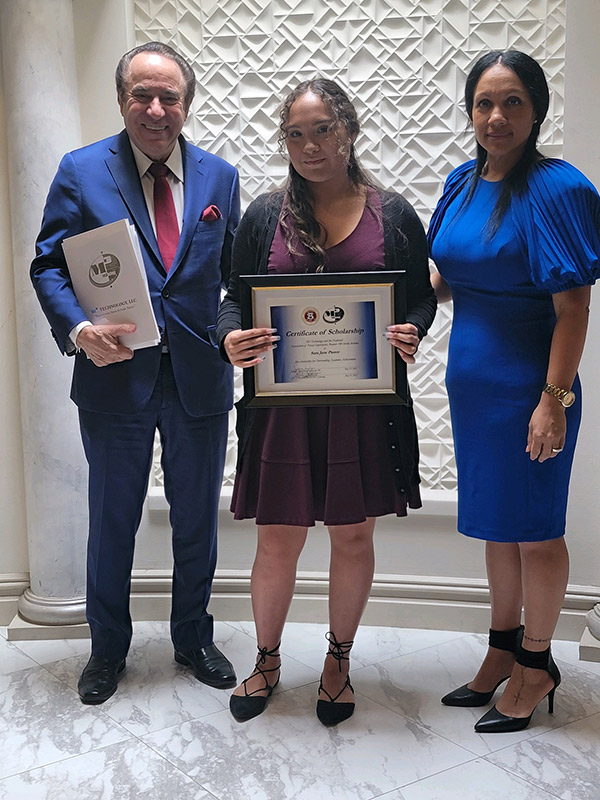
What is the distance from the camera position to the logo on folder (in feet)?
7.92

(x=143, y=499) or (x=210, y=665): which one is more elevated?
(x=143, y=499)

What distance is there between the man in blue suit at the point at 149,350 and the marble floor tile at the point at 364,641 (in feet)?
1.02

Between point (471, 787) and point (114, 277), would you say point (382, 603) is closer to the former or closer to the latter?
point (471, 787)

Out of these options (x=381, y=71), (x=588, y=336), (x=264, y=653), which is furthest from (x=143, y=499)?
(x=381, y=71)

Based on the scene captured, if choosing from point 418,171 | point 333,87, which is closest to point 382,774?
point 333,87

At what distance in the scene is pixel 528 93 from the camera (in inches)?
85.2

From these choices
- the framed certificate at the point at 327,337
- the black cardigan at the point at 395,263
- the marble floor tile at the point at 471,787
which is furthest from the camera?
the black cardigan at the point at 395,263

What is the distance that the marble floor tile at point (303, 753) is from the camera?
2.16 m

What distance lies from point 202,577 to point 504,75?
1693mm

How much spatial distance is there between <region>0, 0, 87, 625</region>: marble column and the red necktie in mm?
550

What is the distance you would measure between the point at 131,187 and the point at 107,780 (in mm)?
1584

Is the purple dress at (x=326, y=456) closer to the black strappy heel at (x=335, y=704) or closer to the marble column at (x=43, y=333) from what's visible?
the black strappy heel at (x=335, y=704)

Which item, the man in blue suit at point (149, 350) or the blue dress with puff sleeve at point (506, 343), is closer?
the blue dress with puff sleeve at point (506, 343)

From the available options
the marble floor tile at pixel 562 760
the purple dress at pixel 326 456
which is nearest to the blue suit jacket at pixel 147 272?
the purple dress at pixel 326 456
